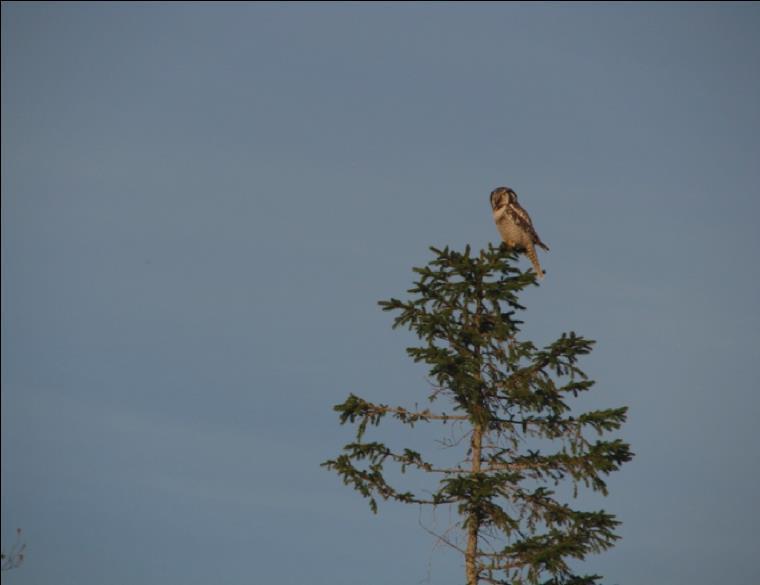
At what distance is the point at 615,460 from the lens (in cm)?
1761

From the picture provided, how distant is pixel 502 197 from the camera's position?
1002 inches

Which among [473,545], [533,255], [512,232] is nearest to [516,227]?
[512,232]

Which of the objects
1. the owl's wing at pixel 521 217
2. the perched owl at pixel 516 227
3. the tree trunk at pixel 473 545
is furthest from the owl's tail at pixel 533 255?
the tree trunk at pixel 473 545

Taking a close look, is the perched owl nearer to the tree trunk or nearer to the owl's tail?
the owl's tail

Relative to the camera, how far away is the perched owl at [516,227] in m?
25.0

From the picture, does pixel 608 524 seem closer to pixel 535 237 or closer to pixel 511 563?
pixel 511 563

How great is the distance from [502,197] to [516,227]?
97 cm

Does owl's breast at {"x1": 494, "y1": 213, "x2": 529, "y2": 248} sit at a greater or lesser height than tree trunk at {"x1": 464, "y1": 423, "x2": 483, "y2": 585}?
greater

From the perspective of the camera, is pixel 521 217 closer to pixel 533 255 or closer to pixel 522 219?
pixel 522 219

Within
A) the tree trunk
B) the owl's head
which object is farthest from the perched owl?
the tree trunk

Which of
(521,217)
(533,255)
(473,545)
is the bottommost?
(473,545)

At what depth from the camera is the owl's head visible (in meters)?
25.4

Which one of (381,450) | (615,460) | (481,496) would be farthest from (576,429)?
(381,450)

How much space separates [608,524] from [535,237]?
9.85 metres
